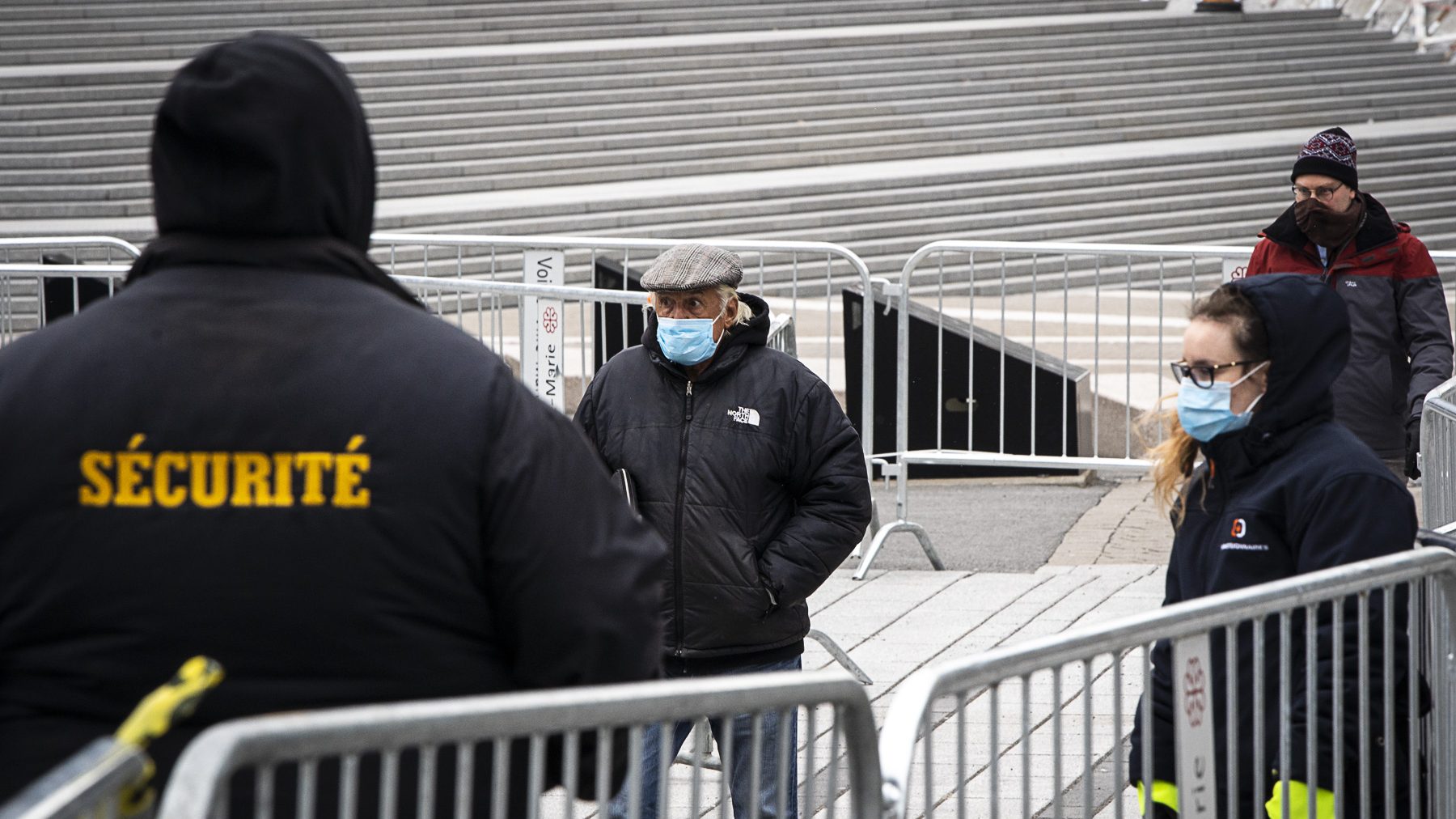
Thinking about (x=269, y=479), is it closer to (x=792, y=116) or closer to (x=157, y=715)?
(x=157, y=715)

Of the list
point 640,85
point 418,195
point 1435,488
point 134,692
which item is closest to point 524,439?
point 134,692

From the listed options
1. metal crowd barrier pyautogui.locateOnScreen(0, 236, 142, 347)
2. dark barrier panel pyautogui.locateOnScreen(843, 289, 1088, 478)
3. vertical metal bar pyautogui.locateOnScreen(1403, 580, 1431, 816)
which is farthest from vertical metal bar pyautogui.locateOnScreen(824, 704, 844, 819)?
metal crowd barrier pyautogui.locateOnScreen(0, 236, 142, 347)

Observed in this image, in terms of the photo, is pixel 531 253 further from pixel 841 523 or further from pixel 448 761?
pixel 448 761

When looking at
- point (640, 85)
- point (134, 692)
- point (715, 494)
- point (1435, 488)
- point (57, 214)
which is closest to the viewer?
point (134, 692)

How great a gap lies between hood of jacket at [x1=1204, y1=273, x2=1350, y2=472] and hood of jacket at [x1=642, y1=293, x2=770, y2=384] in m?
1.51

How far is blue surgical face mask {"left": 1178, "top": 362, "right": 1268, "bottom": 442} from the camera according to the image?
10.2 feet

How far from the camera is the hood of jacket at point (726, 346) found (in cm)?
434

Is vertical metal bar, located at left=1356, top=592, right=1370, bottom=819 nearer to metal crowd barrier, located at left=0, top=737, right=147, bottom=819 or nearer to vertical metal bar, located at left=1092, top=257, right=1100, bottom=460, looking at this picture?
metal crowd barrier, located at left=0, top=737, right=147, bottom=819

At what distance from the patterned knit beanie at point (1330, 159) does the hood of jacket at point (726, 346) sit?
204 centimetres

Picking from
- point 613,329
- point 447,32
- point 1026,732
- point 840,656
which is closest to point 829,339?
point 613,329

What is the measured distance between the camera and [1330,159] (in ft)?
17.9

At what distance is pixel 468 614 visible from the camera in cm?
198

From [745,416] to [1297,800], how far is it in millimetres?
1828

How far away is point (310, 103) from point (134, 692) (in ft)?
2.26
